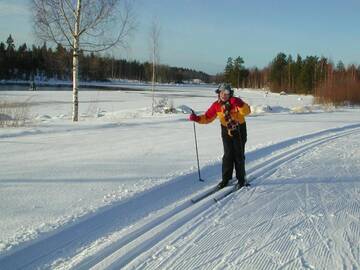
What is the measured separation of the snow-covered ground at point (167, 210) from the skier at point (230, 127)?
14.4 inches

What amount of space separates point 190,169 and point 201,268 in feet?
14.4

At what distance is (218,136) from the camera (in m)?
14.2

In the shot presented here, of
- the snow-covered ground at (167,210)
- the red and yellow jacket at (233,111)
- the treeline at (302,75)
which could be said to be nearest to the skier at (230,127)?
the red and yellow jacket at (233,111)

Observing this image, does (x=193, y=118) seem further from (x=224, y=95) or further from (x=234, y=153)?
(x=234, y=153)

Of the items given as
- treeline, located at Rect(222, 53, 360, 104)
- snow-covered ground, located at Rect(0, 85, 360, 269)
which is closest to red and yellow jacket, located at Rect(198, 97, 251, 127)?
snow-covered ground, located at Rect(0, 85, 360, 269)

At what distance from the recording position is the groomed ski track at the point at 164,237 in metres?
4.18

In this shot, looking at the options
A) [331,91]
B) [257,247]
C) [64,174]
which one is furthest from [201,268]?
[331,91]

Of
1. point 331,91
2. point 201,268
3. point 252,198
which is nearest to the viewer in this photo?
point 201,268

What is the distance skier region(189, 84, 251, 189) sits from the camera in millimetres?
7230

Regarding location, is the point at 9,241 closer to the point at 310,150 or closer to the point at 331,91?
the point at 310,150

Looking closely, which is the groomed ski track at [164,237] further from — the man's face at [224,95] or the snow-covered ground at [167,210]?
the man's face at [224,95]

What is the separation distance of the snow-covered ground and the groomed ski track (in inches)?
0.5

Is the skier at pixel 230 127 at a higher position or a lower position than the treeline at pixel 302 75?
→ lower

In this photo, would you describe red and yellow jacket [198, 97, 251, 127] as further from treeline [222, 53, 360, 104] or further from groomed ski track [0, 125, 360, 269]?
treeline [222, 53, 360, 104]
